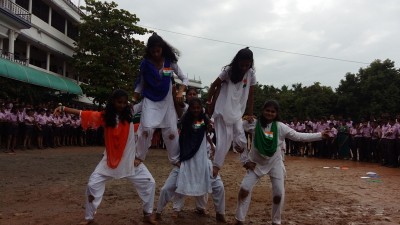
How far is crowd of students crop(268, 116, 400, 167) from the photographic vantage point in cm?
1557

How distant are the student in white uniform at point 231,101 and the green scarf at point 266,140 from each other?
315 mm

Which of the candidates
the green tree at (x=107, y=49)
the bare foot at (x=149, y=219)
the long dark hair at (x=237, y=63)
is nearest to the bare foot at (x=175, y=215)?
the bare foot at (x=149, y=219)

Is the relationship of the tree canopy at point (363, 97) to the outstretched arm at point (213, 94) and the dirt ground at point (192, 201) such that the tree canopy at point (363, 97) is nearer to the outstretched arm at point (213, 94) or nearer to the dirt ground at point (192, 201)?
the dirt ground at point (192, 201)

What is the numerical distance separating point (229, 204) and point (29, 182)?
183 inches

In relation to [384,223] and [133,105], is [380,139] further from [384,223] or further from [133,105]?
[133,105]

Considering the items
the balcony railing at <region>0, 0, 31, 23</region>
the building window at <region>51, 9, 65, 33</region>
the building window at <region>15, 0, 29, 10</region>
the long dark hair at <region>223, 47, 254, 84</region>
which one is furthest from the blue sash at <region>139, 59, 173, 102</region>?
the building window at <region>51, 9, 65, 33</region>

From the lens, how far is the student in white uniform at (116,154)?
17.3 ft

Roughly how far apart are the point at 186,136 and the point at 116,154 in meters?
1.06

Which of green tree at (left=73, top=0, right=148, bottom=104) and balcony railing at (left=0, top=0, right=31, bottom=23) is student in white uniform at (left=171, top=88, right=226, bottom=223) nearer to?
balcony railing at (left=0, top=0, right=31, bottom=23)

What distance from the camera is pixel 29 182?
29.1 ft

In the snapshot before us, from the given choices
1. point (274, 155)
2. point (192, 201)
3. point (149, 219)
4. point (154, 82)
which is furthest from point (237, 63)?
point (192, 201)

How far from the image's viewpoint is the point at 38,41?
30047 millimetres

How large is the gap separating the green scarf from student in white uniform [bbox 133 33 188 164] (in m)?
1.20

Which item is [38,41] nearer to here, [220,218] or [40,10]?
[40,10]
